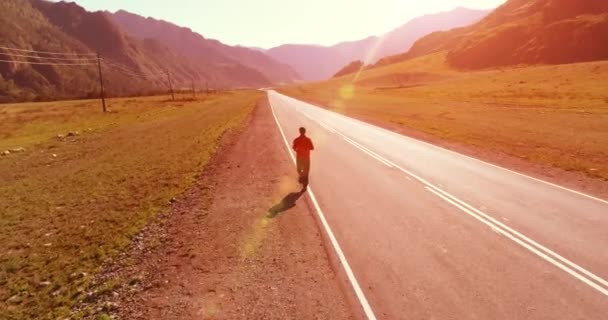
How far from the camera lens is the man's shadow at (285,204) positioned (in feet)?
36.9

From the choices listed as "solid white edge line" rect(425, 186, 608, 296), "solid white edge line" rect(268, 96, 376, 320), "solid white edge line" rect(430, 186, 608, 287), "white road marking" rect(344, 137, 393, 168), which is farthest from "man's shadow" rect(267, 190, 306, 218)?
"white road marking" rect(344, 137, 393, 168)

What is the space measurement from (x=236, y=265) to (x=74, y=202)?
8688 mm

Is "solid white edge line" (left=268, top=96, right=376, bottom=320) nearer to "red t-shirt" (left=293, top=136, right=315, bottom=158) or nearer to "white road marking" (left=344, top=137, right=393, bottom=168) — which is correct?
"red t-shirt" (left=293, top=136, right=315, bottom=158)

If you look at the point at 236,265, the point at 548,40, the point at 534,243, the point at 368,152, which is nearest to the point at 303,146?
the point at 236,265

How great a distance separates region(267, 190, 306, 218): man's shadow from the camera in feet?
36.9

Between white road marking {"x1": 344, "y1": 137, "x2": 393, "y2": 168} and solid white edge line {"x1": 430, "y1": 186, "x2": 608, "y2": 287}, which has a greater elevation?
solid white edge line {"x1": 430, "y1": 186, "x2": 608, "y2": 287}

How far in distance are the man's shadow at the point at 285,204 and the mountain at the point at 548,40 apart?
116428 millimetres

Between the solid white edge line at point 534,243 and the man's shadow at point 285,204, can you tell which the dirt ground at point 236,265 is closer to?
the man's shadow at point 285,204

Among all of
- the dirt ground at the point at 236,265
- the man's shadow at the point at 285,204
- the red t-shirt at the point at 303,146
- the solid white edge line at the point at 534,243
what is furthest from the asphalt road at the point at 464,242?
the red t-shirt at the point at 303,146

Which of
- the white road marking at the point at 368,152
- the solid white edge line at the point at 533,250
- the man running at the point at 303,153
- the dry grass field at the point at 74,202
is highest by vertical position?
the man running at the point at 303,153

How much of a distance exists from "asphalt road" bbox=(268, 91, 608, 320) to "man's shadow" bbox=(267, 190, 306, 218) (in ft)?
2.45

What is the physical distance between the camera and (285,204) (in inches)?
472

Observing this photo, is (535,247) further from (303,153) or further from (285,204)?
(303,153)

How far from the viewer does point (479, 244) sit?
8.55m
